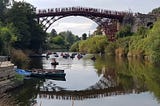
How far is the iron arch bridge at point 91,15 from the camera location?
97.2 meters

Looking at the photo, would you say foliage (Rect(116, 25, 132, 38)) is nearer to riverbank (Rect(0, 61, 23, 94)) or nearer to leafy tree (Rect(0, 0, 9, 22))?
leafy tree (Rect(0, 0, 9, 22))

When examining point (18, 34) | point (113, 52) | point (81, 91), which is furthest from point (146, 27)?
point (81, 91)

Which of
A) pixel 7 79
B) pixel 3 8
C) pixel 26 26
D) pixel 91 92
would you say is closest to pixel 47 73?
pixel 91 92

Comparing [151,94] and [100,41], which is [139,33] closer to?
[100,41]

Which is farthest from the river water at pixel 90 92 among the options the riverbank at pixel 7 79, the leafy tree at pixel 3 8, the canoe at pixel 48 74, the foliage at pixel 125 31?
the foliage at pixel 125 31

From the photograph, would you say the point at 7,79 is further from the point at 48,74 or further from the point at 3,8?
Result: the point at 3,8

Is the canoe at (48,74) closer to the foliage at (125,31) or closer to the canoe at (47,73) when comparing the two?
the canoe at (47,73)

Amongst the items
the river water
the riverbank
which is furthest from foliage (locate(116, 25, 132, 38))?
the riverbank

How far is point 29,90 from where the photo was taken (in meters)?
34.1

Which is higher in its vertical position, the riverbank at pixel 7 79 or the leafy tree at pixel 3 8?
the leafy tree at pixel 3 8

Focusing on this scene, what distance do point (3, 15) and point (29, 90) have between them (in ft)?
162

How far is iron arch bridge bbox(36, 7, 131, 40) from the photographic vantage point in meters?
97.2

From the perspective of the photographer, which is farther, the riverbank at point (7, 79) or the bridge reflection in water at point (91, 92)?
the bridge reflection in water at point (91, 92)

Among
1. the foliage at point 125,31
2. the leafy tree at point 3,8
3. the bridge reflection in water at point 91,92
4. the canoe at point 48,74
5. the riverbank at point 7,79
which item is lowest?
the bridge reflection in water at point 91,92
